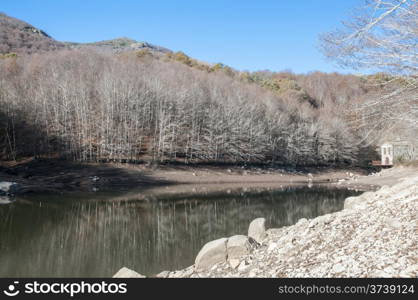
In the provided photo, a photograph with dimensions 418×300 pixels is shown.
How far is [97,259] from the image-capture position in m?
11.9

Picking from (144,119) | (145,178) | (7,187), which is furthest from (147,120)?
(7,187)

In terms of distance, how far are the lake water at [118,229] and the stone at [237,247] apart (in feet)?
10.4

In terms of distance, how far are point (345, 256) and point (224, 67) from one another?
10298 cm

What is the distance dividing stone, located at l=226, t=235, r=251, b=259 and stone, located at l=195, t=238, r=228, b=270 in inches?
4.4

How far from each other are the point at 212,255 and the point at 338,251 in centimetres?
309

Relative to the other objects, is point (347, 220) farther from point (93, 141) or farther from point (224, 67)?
point (224, 67)

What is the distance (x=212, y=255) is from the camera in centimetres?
838

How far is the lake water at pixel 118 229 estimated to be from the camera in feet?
37.2

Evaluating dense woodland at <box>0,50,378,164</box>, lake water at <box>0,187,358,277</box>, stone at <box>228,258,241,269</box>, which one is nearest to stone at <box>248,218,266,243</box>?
lake water at <box>0,187,358,277</box>

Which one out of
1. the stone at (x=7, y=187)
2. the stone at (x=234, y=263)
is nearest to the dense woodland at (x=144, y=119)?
the stone at (x=7, y=187)

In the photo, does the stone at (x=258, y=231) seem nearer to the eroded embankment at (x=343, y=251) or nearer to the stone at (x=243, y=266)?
the eroded embankment at (x=343, y=251)

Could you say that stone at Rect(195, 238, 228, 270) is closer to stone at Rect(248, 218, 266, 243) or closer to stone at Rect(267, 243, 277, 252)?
stone at Rect(267, 243, 277, 252)

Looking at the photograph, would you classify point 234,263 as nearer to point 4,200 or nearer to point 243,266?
point 243,266

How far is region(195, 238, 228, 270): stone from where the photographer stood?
8.27 meters
